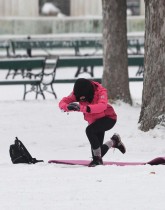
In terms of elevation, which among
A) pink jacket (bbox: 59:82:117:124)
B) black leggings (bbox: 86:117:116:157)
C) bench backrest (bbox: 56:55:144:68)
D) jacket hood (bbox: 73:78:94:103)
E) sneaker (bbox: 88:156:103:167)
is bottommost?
bench backrest (bbox: 56:55:144:68)

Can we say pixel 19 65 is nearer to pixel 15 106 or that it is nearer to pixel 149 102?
pixel 15 106

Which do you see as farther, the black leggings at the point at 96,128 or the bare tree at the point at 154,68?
the bare tree at the point at 154,68

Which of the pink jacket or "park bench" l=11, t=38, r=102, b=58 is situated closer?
the pink jacket

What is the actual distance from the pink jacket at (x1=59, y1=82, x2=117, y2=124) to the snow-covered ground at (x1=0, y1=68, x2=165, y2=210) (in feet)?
2.20

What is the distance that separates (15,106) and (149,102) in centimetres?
416

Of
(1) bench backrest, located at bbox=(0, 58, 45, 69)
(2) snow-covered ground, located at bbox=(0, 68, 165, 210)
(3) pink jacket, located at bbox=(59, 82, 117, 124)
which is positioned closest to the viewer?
(2) snow-covered ground, located at bbox=(0, 68, 165, 210)

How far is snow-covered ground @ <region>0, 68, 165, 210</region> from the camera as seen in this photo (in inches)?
295

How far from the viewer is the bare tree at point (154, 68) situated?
12930 mm

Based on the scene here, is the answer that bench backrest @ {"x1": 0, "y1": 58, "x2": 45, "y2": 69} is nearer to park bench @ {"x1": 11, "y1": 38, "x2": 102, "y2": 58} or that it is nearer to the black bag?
the black bag

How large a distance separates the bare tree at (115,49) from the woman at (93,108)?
6121mm

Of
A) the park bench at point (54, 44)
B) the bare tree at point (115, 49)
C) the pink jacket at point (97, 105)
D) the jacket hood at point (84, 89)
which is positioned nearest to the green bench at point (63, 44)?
the park bench at point (54, 44)

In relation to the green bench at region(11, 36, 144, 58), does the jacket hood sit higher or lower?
higher

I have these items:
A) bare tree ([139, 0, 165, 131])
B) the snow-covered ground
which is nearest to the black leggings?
the snow-covered ground

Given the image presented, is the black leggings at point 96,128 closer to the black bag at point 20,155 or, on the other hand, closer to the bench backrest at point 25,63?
the black bag at point 20,155
